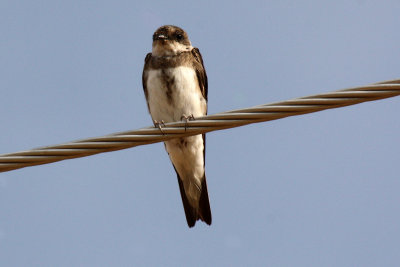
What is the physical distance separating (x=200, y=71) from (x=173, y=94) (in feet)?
1.68

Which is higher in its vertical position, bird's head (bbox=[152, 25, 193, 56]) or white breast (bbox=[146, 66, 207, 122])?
bird's head (bbox=[152, 25, 193, 56])

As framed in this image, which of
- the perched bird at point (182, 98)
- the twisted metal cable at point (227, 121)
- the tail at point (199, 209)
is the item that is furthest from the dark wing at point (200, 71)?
the twisted metal cable at point (227, 121)

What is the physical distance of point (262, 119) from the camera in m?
3.73

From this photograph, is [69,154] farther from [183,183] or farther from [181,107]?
[183,183]

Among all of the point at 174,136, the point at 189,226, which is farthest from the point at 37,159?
the point at 189,226

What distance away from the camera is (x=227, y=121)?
12.5ft

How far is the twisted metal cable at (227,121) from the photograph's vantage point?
3.64m

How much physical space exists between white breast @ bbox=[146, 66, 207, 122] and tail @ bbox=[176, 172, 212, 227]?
33.4 inches

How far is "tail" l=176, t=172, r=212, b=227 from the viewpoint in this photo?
21.3ft

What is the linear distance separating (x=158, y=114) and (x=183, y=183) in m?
0.85

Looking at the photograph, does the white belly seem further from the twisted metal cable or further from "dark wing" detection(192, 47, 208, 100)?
the twisted metal cable

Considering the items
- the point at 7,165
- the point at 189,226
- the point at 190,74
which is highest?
the point at 190,74

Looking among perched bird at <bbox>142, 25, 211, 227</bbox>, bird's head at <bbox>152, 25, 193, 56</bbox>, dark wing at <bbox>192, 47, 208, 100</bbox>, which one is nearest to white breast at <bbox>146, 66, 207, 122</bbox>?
perched bird at <bbox>142, 25, 211, 227</bbox>

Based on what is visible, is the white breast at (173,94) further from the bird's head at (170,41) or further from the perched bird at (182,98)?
the bird's head at (170,41)
